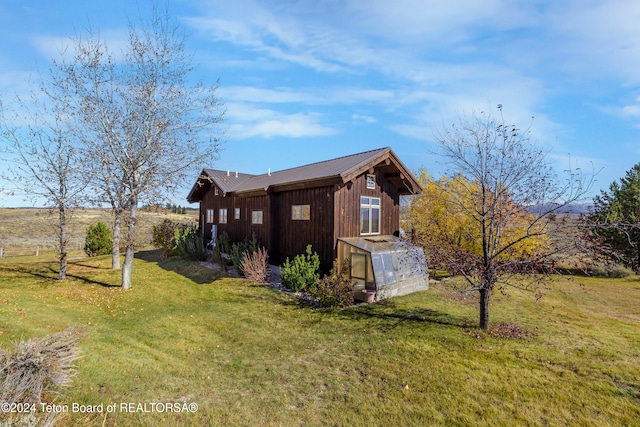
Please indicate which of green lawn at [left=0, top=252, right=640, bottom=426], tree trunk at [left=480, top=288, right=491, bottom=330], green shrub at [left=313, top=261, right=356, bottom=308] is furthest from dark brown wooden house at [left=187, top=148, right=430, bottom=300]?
tree trunk at [left=480, top=288, right=491, bottom=330]

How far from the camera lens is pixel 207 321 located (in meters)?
9.23

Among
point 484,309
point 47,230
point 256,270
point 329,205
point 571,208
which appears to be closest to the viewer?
point 571,208

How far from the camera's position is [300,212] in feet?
50.2

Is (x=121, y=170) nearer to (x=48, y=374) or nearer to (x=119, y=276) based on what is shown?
(x=119, y=276)

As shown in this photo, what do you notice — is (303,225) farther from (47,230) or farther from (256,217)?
(47,230)

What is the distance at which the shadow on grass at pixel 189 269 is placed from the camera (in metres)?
15.2

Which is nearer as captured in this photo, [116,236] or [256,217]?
[116,236]

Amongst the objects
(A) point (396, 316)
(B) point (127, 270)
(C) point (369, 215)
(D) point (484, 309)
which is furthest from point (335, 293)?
(B) point (127, 270)

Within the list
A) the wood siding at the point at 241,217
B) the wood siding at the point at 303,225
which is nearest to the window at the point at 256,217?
the wood siding at the point at 241,217

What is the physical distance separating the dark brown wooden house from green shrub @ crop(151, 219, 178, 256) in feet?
23.0

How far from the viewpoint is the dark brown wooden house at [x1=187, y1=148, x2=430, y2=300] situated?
13.7 metres

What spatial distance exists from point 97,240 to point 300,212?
55.9 feet

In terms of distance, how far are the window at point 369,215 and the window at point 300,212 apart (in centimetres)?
262

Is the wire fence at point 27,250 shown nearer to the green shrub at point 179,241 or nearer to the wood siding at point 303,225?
the green shrub at point 179,241
